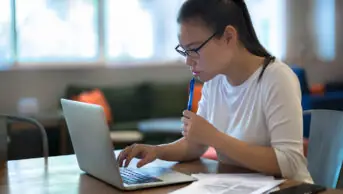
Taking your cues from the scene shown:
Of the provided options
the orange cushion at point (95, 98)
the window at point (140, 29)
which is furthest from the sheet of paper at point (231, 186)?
the window at point (140, 29)

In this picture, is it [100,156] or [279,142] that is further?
[279,142]

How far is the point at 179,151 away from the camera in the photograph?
5.19ft

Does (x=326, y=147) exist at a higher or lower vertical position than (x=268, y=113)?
lower

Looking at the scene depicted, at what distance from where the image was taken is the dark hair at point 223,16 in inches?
57.2

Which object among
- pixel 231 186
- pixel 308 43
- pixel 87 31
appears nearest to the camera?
pixel 231 186

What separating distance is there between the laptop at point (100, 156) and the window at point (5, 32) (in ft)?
10.2

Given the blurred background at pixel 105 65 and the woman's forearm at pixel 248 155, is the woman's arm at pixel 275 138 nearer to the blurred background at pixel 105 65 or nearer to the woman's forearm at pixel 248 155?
the woman's forearm at pixel 248 155

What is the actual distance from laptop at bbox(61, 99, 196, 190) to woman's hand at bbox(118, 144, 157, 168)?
1.4 inches

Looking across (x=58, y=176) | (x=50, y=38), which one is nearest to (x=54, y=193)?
(x=58, y=176)

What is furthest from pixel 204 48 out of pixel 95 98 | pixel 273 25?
pixel 273 25

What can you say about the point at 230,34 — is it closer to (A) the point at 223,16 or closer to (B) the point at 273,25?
(A) the point at 223,16

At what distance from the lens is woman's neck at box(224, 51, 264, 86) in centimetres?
156

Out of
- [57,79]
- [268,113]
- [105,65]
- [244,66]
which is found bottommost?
[57,79]

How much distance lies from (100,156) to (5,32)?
10.9ft
